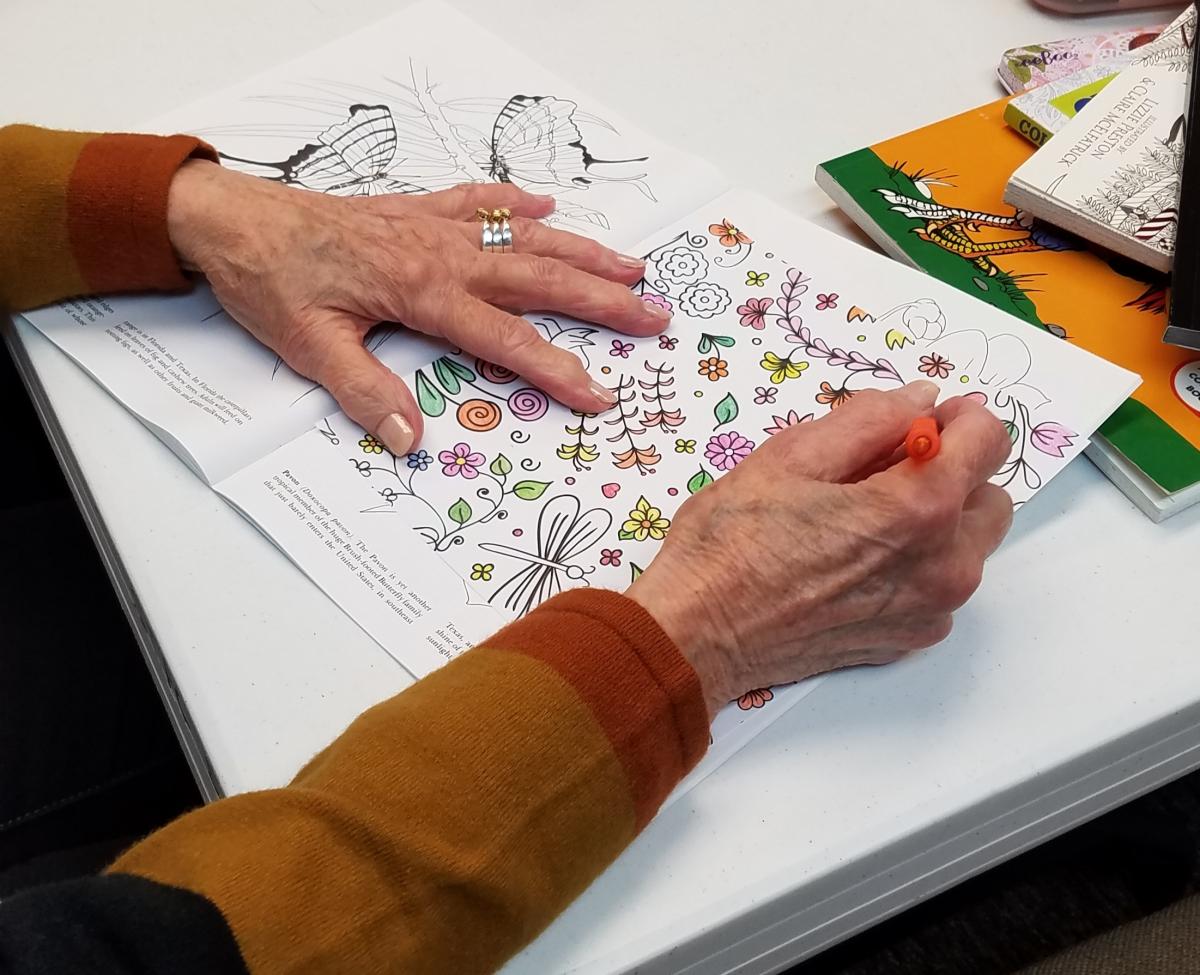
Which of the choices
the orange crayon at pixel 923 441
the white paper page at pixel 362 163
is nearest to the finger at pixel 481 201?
the white paper page at pixel 362 163

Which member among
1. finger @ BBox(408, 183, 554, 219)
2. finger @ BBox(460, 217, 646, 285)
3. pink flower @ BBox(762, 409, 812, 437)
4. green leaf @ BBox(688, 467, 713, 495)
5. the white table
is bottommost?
the white table

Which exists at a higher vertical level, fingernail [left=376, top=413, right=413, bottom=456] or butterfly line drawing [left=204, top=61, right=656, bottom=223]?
butterfly line drawing [left=204, top=61, right=656, bottom=223]

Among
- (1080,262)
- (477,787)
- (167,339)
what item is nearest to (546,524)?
(477,787)

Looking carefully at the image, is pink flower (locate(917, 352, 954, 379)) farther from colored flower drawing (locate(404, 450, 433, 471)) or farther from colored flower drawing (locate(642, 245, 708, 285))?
colored flower drawing (locate(404, 450, 433, 471))

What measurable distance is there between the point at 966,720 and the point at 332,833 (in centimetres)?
30

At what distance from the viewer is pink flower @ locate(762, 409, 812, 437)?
593 mm

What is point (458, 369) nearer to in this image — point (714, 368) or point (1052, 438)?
point (714, 368)

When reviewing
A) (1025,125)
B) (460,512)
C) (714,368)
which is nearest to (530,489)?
(460,512)

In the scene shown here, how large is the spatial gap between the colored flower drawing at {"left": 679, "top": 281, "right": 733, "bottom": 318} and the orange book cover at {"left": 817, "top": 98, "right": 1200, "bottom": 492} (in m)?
0.13

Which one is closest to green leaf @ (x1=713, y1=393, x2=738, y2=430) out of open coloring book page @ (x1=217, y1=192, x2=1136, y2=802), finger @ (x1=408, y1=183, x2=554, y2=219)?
open coloring book page @ (x1=217, y1=192, x2=1136, y2=802)

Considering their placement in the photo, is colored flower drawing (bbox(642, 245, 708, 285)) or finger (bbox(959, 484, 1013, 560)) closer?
finger (bbox(959, 484, 1013, 560))

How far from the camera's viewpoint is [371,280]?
2.08 feet

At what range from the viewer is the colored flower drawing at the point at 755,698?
0.51 metres

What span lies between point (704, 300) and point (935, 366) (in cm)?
15
